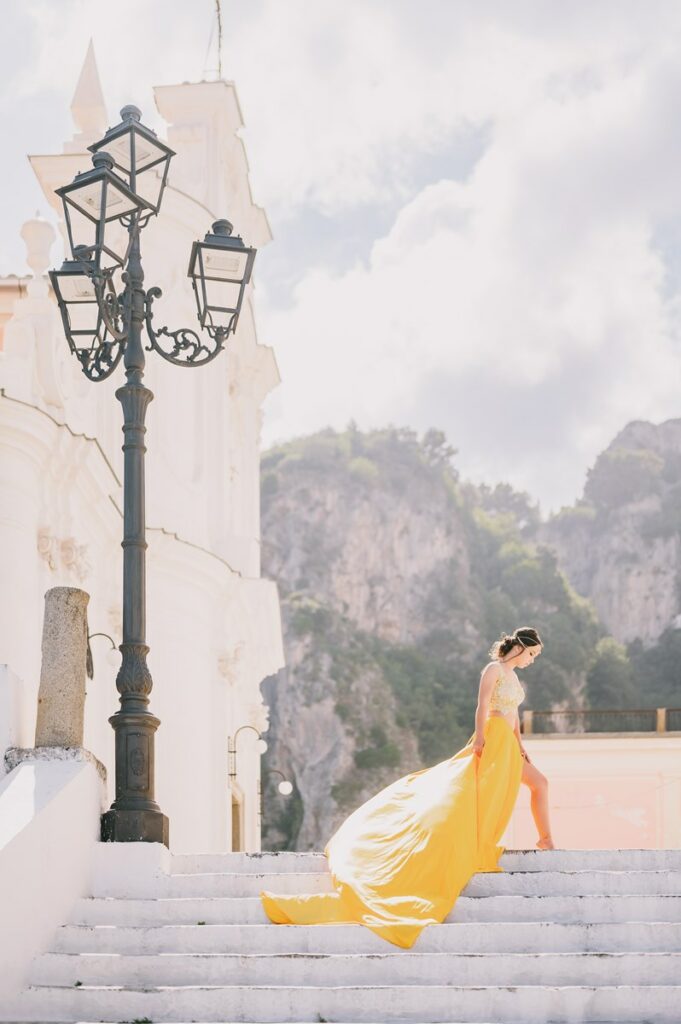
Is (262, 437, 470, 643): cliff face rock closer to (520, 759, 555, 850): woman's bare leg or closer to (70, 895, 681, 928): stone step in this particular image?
(520, 759, 555, 850): woman's bare leg

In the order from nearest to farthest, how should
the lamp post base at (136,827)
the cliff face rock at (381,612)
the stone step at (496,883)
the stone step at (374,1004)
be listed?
the stone step at (374,1004)
the stone step at (496,883)
the lamp post base at (136,827)
the cliff face rock at (381,612)

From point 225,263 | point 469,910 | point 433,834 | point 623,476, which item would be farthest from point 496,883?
point 623,476

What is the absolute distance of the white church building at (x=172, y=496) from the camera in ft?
55.1

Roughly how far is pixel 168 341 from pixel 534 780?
15.8 meters

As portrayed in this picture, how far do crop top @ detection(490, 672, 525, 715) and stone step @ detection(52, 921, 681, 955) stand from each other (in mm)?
1908

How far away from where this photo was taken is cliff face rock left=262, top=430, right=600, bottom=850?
80250mm

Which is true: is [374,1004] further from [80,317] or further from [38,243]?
[38,243]

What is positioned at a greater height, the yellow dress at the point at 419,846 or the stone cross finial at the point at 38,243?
the stone cross finial at the point at 38,243

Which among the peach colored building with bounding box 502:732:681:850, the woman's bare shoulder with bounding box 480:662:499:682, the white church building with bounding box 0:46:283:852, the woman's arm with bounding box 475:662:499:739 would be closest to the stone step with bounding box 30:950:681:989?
the woman's arm with bounding box 475:662:499:739

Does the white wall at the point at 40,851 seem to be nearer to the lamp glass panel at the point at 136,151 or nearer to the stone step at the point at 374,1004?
the stone step at the point at 374,1004

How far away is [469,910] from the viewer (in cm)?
788

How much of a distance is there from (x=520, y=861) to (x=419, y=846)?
60 centimetres

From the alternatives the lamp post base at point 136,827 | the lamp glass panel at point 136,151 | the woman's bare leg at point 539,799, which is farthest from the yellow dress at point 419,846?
the lamp glass panel at point 136,151

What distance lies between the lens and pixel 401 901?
25.8ft
